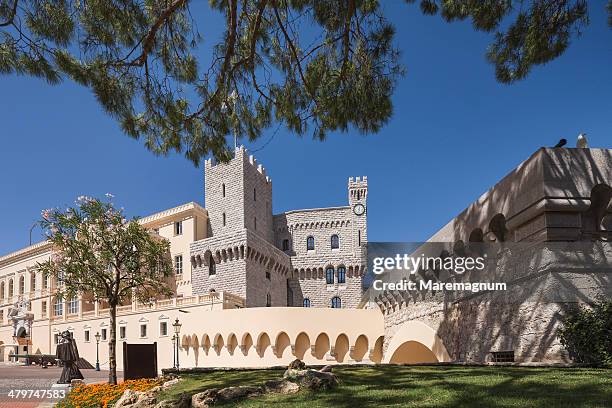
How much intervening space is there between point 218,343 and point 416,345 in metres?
14.6

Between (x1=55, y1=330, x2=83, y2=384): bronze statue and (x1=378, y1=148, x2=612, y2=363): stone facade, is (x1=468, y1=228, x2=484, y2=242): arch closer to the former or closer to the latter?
(x1=378, y1=148, x2=612, y2=363): stone facade

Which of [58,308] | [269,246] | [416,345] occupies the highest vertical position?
[269,246]

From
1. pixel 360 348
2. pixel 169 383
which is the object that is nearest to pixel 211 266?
pixel 360 348

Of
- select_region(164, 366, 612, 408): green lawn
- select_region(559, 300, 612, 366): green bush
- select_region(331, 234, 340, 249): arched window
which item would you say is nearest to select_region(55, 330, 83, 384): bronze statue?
select_region(164, 366, 612, 408): green lawn

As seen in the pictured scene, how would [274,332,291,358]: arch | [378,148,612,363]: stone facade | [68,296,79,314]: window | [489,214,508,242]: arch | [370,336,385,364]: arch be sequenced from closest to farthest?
1. [378,148,612,363]: stone facade
2. [489,214,508,242]: arch
3. [370,336,385,364]: arch
4. [274,332,291,358]: arch
5. [68,296,79,314]: window

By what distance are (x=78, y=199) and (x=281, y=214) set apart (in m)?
32.6

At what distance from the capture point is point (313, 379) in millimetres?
7414

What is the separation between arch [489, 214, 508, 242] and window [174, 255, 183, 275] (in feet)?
118

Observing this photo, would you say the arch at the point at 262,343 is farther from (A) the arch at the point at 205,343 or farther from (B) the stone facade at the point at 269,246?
(B) the stone facade at the point at 269,246

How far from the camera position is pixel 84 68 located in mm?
8812

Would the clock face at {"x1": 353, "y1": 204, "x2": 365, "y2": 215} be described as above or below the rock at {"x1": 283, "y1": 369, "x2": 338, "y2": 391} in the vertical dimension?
above

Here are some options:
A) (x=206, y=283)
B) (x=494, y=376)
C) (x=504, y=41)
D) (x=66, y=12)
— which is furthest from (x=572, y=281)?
(x=206, y=283)

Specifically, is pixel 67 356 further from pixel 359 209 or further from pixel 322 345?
pixel 359 209

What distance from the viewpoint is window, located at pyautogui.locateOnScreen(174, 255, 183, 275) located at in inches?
1716
